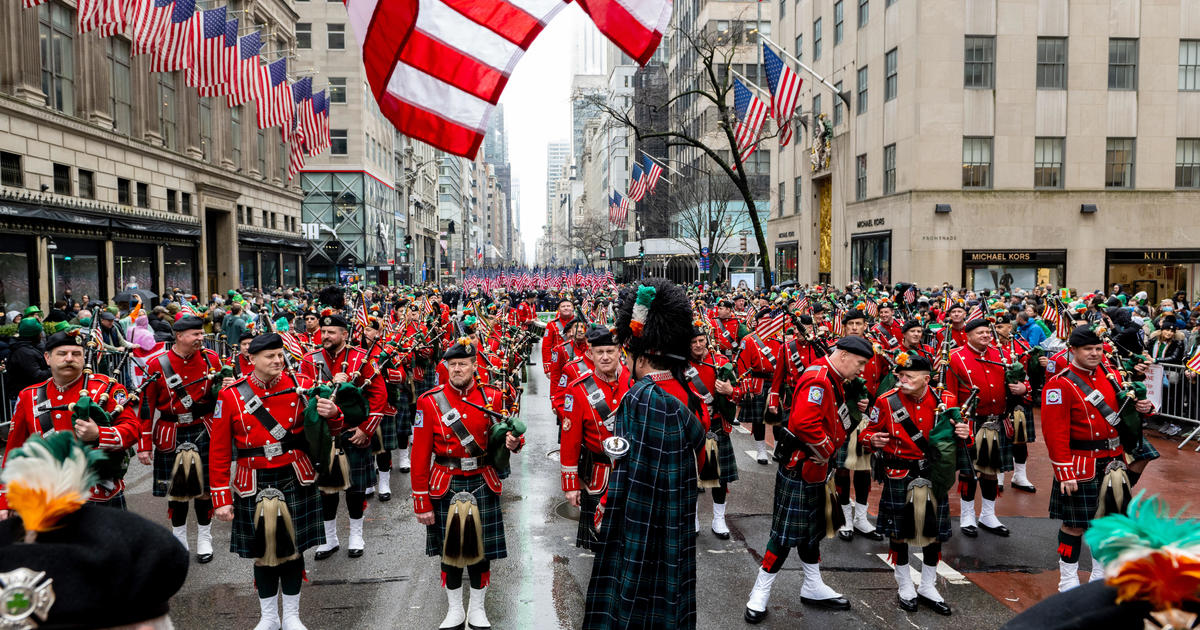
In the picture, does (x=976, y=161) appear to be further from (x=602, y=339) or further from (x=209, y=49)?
(x=602, y=339)

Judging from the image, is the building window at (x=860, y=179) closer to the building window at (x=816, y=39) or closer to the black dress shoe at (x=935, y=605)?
the building window at (x=816, y=39)

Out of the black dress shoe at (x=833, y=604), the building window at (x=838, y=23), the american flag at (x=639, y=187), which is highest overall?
the building window at (x=838, y=23)

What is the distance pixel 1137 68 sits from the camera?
29.0 metres

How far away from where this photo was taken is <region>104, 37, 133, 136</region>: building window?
2648cm

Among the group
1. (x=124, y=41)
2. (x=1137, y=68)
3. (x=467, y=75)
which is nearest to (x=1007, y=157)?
(x=1137, y=68)

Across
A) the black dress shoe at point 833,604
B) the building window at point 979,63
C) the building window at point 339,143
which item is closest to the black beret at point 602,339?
the black dress shoe at point 833,604

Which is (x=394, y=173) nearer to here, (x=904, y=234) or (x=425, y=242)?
(x=425, y=242)

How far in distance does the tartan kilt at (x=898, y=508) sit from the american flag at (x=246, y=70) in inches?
909

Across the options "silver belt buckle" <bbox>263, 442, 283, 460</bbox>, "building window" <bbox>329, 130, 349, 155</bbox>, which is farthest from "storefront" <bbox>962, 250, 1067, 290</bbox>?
"building window" <bbox>329, 130, 349, 155</bbox>

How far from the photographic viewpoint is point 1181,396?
12609 mm

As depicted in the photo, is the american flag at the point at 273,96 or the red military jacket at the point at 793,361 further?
the american flag at the point at 273,96

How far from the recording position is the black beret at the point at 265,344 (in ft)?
18.4

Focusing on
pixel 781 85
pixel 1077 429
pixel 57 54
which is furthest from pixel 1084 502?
pixel 57 54

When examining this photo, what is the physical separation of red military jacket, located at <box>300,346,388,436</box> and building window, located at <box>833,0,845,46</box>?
34068 millimetres
